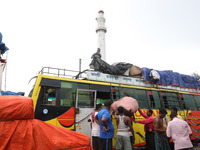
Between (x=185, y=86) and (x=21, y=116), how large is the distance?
431 inches

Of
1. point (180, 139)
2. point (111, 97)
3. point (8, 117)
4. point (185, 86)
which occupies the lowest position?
point (180, 139)

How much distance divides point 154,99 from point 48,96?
5.35 meters

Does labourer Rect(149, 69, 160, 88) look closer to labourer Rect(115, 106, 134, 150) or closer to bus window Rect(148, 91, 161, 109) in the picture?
bus window Rect(148, 91, 161, 109)

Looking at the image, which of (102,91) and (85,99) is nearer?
(85,99)

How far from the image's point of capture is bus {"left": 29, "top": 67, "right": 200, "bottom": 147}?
5773mm

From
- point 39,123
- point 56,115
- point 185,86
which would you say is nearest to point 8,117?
point 39,123

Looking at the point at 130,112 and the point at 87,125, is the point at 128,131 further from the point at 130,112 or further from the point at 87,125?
the point at 87,125

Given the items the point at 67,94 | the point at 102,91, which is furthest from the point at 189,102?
the point at 67,94

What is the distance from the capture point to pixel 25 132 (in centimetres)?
288

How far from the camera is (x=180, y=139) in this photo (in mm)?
4223

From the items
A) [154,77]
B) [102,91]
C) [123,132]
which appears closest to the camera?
[123,132]

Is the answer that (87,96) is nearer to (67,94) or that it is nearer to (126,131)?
(67,94)

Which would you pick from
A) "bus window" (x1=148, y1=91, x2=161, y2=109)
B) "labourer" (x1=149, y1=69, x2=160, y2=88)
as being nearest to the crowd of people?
"bus window" (x1=148, y1=91, x2=161, y2=109)

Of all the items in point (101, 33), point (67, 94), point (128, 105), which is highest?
point (101, 33)
